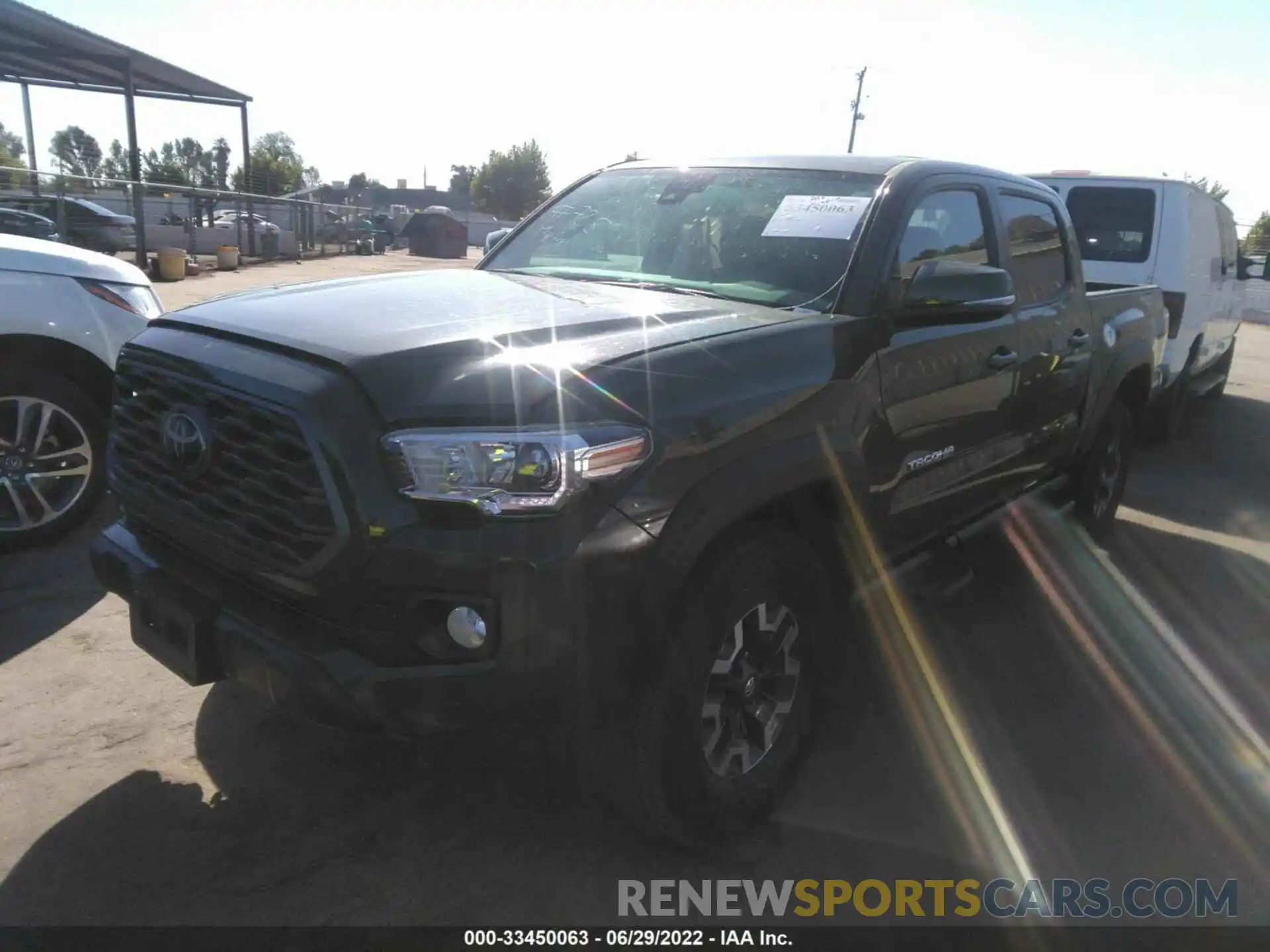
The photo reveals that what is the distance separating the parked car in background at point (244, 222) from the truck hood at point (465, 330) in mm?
21921

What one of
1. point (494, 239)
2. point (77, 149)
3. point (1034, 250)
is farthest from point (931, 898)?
point (77, 149)

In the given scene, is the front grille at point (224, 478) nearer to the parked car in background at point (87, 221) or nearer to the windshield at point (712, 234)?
the windshield at point (712, 234)

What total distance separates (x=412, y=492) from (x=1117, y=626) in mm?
3710

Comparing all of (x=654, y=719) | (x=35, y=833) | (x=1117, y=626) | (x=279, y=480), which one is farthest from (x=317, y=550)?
(x=1117, y=626)

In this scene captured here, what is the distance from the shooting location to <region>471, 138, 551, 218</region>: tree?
81.4 meters

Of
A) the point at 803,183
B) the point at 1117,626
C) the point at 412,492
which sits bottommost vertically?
the point at 1117,626

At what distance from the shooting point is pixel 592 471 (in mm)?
2107

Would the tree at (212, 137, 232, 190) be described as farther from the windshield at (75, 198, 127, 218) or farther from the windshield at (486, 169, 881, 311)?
the windshield at (486, 169, 881, 311)

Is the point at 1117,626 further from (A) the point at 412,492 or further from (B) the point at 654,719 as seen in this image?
(A) the point at 412,492

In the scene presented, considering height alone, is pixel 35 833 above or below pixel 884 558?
below

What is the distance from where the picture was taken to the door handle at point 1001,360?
3.63 metres

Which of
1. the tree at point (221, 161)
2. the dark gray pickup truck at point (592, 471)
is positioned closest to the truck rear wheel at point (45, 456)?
the dark gray pickup truck at point (592, 471)

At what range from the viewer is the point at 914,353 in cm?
312

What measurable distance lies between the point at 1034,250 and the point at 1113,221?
4446 mm
